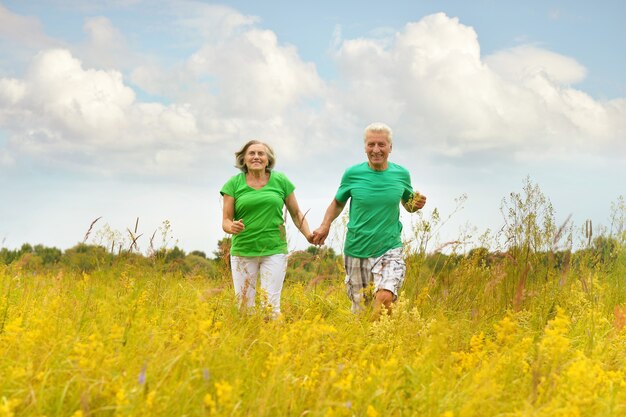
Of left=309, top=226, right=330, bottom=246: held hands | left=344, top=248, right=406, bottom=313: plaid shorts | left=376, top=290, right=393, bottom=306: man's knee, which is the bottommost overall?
left=376, top=290, right=393, bottom=306: man's knee

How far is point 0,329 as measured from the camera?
476 centimetres

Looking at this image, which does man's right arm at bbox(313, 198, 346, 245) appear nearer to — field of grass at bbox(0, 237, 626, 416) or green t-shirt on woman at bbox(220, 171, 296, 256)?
green t-shirt on woman at bbox(220, 171, 296, 256)

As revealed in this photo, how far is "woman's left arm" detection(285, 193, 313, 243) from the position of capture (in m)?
6.79

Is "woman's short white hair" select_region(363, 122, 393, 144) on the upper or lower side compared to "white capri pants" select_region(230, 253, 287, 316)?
upper

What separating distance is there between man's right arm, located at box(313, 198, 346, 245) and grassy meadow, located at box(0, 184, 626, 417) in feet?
2.61

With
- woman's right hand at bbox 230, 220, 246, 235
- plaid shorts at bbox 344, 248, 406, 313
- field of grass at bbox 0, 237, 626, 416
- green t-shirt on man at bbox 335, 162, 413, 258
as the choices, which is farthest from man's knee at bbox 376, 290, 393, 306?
woman's right hand at bbox 230, 220, 246, 235

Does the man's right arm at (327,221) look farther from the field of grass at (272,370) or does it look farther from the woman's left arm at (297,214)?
the field of grass at (272,370)

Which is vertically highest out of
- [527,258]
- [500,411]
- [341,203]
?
[341,203]

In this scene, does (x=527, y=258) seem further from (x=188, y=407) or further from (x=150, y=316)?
(x=188, y=407)

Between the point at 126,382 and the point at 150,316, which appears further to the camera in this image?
the point at 150,316

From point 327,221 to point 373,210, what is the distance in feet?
1.89

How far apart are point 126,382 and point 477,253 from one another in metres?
4.97

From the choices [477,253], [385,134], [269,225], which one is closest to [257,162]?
[269,225]

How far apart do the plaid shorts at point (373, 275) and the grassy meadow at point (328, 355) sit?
0.29 metres
